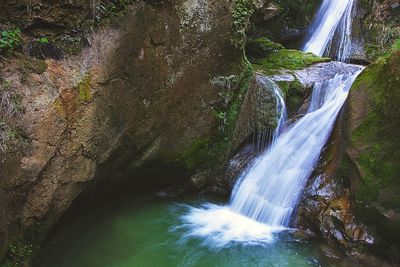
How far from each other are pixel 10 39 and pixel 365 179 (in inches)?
182

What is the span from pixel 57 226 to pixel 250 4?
15.2 feet

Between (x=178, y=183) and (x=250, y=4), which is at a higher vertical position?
(x=250, y=4)

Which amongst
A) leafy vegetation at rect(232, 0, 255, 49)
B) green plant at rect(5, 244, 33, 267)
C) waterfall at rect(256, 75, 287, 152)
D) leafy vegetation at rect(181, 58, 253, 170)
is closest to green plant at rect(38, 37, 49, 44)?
green plant at rect(5, 244, 33, 267)

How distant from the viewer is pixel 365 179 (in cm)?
515

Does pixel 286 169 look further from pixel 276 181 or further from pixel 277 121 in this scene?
pixel 277 121

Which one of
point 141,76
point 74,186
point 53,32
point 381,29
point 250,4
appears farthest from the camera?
point 381,29

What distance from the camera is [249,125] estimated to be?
6949mm

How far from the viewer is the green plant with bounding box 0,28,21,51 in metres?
4.43

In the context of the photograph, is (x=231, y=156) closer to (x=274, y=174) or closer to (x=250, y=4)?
(x=274, y=174)

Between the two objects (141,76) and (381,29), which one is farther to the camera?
(381,29)

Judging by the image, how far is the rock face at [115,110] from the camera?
452 cm

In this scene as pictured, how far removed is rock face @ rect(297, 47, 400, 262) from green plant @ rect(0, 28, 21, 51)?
4412 millimetres

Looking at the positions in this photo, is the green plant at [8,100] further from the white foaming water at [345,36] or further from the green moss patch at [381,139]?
the white foaming water at [345,36]

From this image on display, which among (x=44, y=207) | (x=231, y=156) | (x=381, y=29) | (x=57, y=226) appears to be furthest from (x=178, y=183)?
(x=381, y=29)
